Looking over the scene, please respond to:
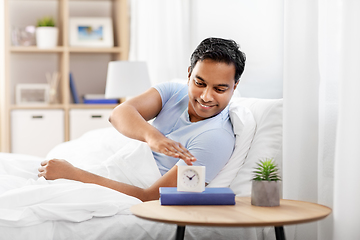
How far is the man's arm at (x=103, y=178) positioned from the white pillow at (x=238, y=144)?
7.0 inches

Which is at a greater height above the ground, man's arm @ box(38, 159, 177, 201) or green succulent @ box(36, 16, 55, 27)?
green succulent @ box(36, 16, 55, 27)

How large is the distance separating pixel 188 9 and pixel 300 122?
198 centimetres

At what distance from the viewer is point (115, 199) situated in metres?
1.42

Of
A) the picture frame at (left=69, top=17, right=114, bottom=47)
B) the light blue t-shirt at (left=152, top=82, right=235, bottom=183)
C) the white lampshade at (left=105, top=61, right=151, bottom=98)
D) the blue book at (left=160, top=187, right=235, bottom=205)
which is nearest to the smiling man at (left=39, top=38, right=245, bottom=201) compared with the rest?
the light blue t-shirt at (left=152, top=82, right=235, bottom=183)

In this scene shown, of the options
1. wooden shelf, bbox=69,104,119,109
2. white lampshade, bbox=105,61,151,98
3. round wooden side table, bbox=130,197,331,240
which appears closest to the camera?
round wooden side table, bbox=130,197,331,240

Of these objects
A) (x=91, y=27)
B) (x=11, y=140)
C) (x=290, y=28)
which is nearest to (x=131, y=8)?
A: (x=91, y=27)

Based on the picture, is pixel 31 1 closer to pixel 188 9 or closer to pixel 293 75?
pixel 188 9

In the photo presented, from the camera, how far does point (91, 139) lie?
2375 mm

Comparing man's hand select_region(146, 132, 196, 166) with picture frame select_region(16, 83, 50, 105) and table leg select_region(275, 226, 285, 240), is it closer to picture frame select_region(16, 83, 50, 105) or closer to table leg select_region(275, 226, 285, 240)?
table leg select_region(275, 226, 285, 240)

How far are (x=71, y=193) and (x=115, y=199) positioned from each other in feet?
0.43

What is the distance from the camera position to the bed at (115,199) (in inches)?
51.9

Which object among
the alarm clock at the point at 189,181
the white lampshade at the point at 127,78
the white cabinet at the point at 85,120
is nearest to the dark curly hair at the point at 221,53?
the alarm clock at the point at 189,181

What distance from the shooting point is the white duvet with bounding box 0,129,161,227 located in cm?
132

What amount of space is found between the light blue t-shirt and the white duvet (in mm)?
86
